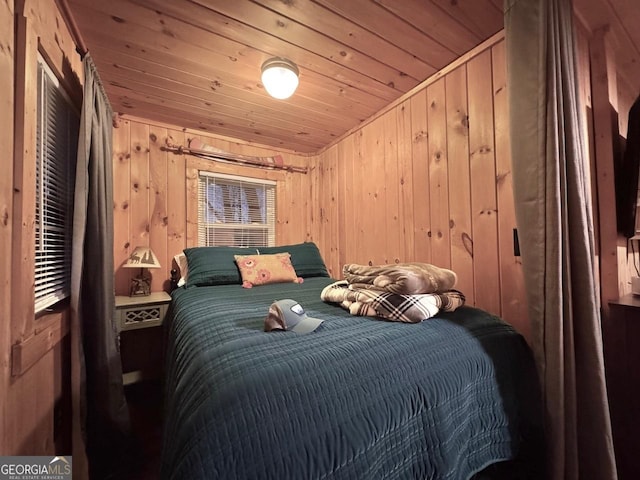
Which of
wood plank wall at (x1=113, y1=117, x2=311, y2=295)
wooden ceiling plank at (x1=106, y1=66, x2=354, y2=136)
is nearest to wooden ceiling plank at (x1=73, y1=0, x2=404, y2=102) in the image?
wooden ceiling plank at (x1=106, y1=66, x2=354, y2=136)

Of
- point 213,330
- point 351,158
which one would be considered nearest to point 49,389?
point 213,330

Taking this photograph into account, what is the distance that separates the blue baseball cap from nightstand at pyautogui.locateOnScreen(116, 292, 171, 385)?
1.33 m

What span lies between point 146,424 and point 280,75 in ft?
7.41

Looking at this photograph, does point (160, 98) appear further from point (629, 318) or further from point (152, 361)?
point (629, 318)

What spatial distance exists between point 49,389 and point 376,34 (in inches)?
87.1

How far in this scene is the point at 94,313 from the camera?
128cm

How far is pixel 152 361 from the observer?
2205 mm

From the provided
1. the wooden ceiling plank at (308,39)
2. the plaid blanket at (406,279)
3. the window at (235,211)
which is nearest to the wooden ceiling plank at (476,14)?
the wooden ceiling plank at (308,39)

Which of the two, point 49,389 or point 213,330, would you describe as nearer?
point 213,330

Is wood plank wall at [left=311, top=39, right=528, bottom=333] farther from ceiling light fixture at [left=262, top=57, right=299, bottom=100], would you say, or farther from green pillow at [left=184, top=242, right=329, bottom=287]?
ceiling light fixture at [left=262, top=57, right=299, bottom=100]

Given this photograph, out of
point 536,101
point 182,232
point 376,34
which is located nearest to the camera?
point 536,101

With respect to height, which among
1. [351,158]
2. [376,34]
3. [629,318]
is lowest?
[629,318]

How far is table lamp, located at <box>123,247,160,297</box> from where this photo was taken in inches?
77.2

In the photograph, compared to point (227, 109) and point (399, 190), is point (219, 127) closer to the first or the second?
point (227, 109)
